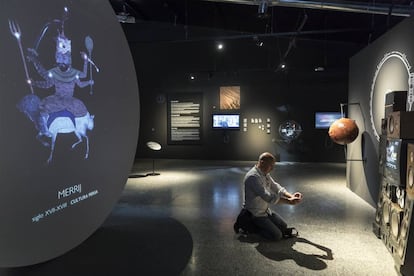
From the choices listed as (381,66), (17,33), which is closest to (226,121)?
(381,66)

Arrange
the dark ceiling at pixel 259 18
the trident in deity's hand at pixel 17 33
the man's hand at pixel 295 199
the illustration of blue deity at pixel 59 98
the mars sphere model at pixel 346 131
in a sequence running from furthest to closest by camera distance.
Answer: the dark ceiling at pixel 259 18 < the mars sphere model at pixel 346 131 < the man's hand at pixel 295 199 < the illustration of blue deity at pixel 59 98 < the trident in deity's hand at pixel 17 33

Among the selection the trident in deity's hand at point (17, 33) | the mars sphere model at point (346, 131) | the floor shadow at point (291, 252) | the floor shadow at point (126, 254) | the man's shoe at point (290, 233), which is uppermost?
the trident in deity's hand at point (17, 33)

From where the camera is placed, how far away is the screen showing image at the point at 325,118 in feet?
37.1

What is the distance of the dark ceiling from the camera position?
8594mm

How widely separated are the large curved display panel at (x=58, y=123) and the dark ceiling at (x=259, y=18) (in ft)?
15.0

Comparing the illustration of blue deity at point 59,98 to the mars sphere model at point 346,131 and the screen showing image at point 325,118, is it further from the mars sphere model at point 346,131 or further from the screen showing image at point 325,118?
the screen showing image at point 325,118

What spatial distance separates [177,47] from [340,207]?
29.1ft

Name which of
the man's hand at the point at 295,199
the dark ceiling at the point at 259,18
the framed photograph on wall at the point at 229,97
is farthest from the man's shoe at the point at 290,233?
the framed photograph on wall at the point at 229,97

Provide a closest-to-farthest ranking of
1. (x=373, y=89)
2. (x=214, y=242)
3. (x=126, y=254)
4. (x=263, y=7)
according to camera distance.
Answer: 1. (x=126, y=254)
2. (x=214, y=242)
3. (x=373, y=89)
4. (x=263, y=7)

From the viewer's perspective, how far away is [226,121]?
12000 millimetres

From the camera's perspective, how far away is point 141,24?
11.9 meters

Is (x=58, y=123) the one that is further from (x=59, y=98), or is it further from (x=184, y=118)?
(x=184, y=118)

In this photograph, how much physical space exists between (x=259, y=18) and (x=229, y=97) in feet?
14.2

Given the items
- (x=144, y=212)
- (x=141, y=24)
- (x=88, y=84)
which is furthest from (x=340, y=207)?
(x=141, y=24)
